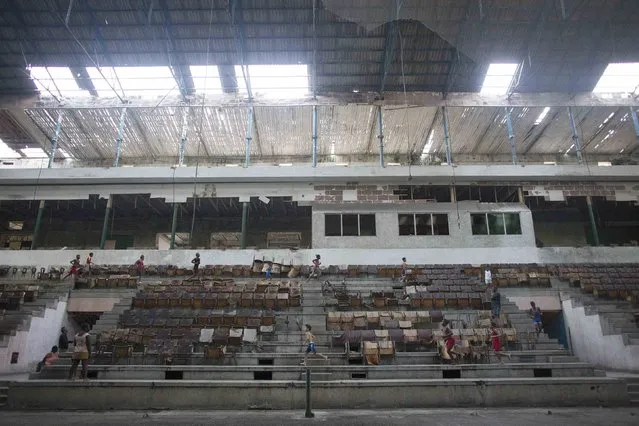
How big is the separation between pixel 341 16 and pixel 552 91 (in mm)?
13337

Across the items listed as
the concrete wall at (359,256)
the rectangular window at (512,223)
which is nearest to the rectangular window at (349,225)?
the concrete wall at (359,256)

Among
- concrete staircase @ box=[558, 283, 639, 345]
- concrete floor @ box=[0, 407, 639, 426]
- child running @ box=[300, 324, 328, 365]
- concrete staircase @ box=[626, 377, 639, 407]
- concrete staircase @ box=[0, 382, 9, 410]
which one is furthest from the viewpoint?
concrete staircase @ box=[558, 283, 639, 345]

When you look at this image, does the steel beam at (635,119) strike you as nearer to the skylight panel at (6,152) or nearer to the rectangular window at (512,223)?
the rectangular window at (512,223)

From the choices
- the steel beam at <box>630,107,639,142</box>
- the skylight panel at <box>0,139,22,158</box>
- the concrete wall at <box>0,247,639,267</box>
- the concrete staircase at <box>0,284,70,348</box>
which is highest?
the steel beam at <box>630,107,639,142</box>

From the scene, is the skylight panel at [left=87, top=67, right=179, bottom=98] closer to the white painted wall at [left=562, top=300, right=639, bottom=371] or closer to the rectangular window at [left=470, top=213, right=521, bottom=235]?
the rectangular window at [left=470, top=213, right=521, bottom=235]

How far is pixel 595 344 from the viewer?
41.5ft

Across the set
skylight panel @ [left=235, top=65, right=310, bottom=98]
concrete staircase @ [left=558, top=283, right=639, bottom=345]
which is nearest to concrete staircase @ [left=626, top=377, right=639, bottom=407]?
concrete staircase @ [left=558, top=283, right=639, bottom=345]

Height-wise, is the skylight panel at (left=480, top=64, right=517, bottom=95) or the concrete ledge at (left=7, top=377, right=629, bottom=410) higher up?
the skylight panel at (left=480, top=64, right=517, bottom=95)

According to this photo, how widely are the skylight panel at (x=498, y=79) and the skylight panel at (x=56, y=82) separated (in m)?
22.9

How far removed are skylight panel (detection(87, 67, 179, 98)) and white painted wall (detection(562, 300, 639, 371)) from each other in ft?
71.7

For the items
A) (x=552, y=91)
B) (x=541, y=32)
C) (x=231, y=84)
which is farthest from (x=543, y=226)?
(x=231, y=84)

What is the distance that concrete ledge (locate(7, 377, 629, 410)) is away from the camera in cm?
839

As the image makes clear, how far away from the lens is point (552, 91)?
2338cm

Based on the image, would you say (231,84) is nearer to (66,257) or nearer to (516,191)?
(66,257)
